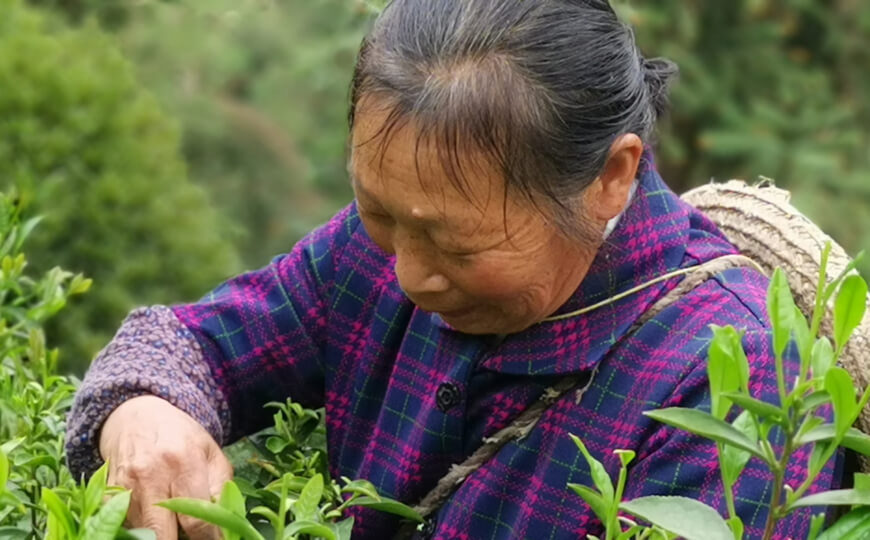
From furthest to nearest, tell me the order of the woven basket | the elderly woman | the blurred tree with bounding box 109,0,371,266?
the blurred tree with bounding box 109,0,371,266, the woven basket, the elderly woman

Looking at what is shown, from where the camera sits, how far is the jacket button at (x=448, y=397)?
178cm

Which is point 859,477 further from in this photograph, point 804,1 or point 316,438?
point 804,1

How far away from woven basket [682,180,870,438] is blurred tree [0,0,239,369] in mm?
2280

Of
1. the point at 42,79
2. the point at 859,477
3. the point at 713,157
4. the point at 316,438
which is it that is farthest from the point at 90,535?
the point at 713,157

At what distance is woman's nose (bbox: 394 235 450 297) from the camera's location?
5.15ft

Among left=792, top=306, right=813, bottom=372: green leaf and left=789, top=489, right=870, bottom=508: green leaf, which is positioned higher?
left=792, top=306, right=813, bottom=372: green leaf

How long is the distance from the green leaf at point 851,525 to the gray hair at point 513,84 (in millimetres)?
598

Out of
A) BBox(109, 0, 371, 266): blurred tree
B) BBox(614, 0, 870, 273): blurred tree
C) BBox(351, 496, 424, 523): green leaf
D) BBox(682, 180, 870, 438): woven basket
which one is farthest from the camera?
BBox(109, 0, 371, 266): blurred tree

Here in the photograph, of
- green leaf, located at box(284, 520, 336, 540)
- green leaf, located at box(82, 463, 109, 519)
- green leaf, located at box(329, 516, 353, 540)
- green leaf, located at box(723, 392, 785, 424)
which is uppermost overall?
green leaf, located at box(723, 392, 785, 424)

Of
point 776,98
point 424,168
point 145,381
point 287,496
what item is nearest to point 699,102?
point 776,98

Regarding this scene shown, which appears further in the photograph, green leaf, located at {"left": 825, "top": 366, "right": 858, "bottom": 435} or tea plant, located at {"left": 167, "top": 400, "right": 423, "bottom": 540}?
tea plant, located at {"left": 167, "top": 400, "right": 423, "bottom": 540}

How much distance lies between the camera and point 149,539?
1.15 meters

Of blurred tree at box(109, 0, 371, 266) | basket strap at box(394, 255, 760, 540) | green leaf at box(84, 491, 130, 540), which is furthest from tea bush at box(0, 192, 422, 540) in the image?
blurred tree at box(109, 0, 371, 266)

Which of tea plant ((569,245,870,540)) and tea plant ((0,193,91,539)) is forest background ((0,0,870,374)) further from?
tea plant ((569,245,870,540))
